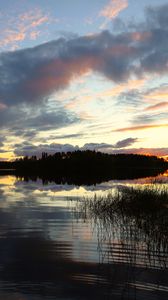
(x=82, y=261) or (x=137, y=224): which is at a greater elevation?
(x=137, y=224)

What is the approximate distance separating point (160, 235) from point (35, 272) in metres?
5.86

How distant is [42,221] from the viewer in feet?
76.5

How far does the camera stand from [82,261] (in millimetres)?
13672

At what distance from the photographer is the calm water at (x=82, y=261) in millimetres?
10656

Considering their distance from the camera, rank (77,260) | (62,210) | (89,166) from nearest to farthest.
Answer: (77,260), (62,210), (89,166)

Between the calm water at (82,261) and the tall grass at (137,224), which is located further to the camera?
the tall grass at (137,224)

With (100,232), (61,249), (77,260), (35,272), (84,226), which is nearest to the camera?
(35,272)

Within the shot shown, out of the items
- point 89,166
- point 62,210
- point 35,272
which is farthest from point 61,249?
point 89,166

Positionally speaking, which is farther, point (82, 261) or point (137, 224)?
point (137, 224)

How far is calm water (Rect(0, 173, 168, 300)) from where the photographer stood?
10.7 m

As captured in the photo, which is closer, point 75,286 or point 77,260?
point 75,286

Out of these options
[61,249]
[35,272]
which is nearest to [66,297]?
[35,272]

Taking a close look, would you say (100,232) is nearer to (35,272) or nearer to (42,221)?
(42,221)

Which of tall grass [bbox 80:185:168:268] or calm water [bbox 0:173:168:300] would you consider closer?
calm water [bbox 0:173:168:300]
